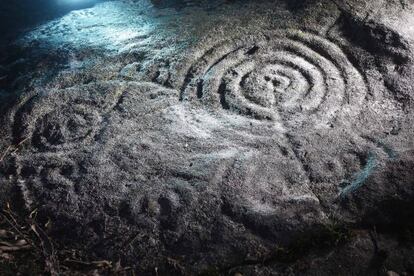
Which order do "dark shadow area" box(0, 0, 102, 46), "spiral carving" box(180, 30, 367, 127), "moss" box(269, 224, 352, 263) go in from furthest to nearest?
"dark shadow area" box(0, 0, 102, 46) < "spiral carving" box(180, 30, 367, 127) < "moss" box(269, 224, 352, 263)

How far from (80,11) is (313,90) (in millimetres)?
3521

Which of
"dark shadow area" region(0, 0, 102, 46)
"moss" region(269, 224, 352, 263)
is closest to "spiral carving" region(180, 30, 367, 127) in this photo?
"moss" region(269, 224, 352, 263)

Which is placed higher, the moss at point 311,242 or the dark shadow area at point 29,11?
the dark shadow area at point 29,11

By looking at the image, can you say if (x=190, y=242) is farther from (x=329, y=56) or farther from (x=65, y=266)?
(x=329, y=56)

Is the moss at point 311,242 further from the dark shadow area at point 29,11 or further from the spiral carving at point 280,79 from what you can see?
the dark shadow area at point 29,11

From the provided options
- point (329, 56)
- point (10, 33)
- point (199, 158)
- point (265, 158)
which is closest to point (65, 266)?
point (199, 158)

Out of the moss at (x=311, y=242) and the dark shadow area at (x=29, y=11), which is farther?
the dark shadow area at (x=29, y=11)

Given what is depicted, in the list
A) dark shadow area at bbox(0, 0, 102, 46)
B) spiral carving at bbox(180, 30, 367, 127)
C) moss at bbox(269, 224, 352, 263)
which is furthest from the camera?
dark shadow area at bbox(0, 0, 102, 46)

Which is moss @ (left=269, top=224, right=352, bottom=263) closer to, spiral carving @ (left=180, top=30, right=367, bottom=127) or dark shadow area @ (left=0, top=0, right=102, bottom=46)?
spiral carving @ (left=180, top=30, right=367, bottom=127)

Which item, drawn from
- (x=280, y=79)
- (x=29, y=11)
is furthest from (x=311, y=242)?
(x=29, y=11)

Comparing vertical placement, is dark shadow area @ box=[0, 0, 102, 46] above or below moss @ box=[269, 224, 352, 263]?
above

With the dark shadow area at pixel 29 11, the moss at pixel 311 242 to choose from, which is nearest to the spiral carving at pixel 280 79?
the moss at pixel 311 242

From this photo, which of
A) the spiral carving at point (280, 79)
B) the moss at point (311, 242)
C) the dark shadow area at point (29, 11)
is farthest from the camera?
the dark shadow area at point (29, 11)

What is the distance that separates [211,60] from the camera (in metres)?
3.68
